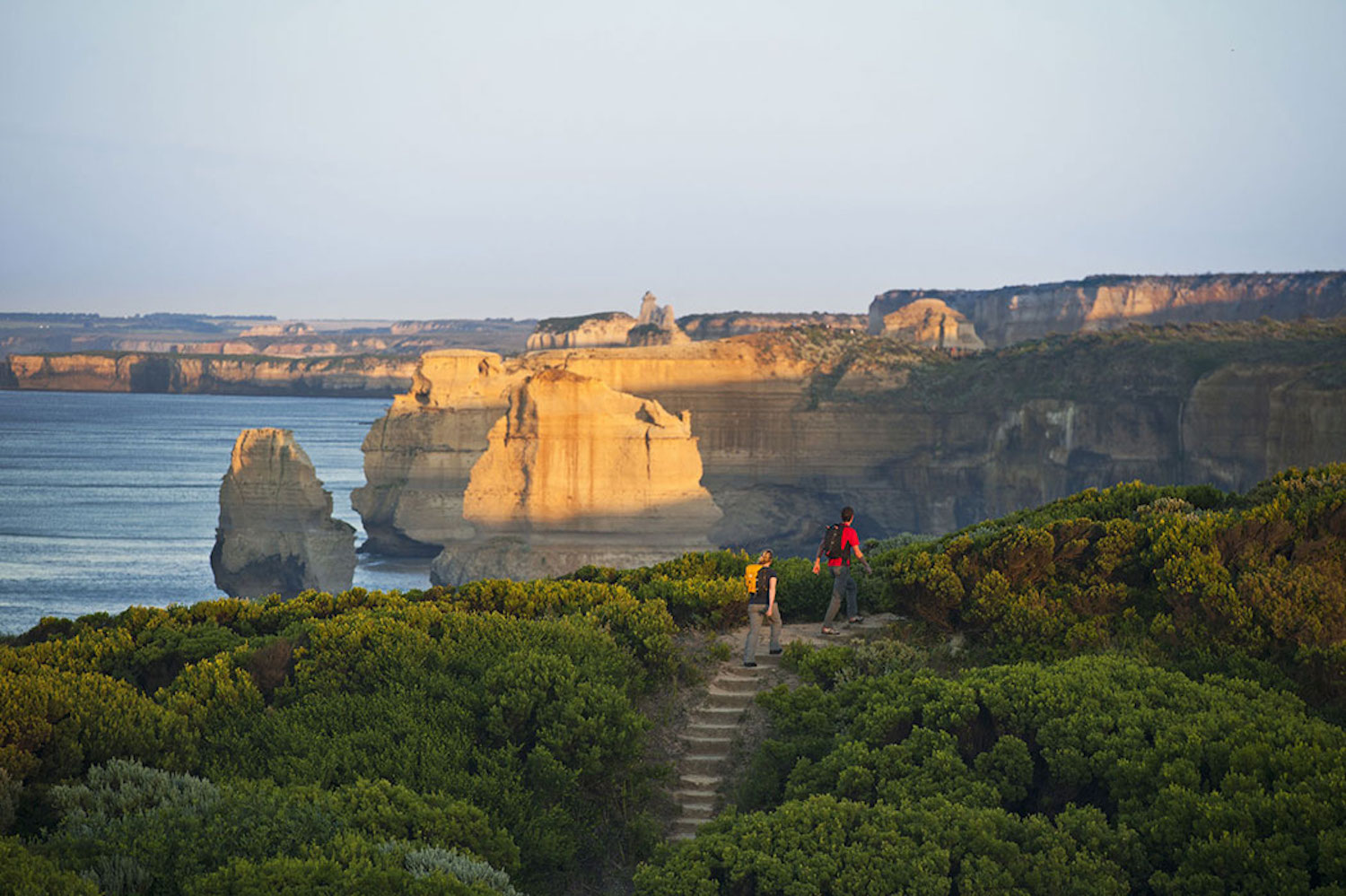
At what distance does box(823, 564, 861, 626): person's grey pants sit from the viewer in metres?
17.8

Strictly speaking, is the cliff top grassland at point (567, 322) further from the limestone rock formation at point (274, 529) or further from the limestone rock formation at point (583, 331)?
the limestone rock formation at point (274, 529)

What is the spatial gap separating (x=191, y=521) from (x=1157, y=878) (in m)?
83.0

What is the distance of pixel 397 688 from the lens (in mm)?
14602

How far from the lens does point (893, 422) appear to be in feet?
306

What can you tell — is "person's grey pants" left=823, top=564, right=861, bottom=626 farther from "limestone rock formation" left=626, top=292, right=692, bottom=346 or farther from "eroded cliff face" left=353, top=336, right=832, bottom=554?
"limestone rock formation" left=626, top=292, right=692, bottom=346

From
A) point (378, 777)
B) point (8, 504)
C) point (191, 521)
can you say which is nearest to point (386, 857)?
point (378, 777)

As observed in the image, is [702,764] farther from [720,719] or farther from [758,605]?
[758,605]

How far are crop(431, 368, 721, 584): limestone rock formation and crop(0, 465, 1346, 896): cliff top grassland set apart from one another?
41.3 meters

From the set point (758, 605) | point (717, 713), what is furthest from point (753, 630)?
point (717, 713)

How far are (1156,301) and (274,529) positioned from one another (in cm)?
13340

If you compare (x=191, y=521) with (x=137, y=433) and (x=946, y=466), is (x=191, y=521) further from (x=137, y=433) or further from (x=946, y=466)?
(x=137, y=433)

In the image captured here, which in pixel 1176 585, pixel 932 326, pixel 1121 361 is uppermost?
pixel 932 326

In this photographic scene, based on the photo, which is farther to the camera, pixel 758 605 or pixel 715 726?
pixel 758 605

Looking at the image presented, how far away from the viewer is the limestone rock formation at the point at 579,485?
199ft
